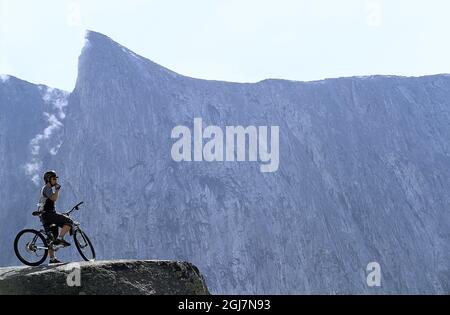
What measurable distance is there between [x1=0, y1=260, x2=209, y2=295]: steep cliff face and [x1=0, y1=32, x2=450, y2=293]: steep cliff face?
5454 cm

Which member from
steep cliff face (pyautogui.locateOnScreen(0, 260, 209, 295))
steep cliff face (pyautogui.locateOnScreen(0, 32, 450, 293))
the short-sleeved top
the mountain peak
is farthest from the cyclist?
the mountain peak

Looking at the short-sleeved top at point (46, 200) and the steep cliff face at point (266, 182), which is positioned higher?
the steep cliff face at point (266, 182)

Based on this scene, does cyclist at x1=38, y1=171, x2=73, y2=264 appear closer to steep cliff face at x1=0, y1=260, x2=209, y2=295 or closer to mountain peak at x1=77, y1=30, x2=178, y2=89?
steep cliff face at x1=0, y1=260, x2=209, y2=295

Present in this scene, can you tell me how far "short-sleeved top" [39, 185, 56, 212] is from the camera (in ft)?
43.2

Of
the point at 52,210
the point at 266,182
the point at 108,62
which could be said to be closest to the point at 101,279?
the point at 52,210

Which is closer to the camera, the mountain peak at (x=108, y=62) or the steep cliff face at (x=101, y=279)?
the steep cliff face at (x=101, y=279)

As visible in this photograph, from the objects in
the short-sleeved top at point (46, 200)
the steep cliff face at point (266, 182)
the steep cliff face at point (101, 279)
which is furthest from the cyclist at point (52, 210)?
the steep cliff face at point (266, 182)

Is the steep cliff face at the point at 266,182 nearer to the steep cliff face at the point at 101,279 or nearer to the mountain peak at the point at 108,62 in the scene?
the mountain peak at the point at 108,62

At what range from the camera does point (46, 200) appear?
43.4 feet

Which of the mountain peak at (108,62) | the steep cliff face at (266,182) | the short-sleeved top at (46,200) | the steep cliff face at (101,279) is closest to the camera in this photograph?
the steep cliff face at (101,279)

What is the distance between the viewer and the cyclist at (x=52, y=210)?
13164 mm

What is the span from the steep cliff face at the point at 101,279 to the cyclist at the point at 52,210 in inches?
53.9
